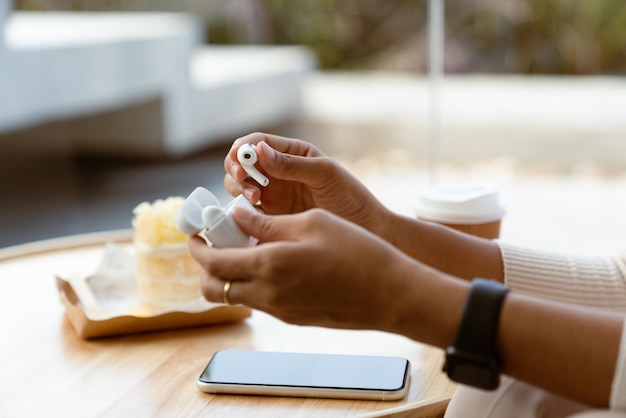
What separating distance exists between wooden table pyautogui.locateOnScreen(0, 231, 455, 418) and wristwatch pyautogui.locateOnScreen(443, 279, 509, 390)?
164mm

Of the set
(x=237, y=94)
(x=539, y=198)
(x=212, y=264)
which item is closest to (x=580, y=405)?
(x=212, y=264)

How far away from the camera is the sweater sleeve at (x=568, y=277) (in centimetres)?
89

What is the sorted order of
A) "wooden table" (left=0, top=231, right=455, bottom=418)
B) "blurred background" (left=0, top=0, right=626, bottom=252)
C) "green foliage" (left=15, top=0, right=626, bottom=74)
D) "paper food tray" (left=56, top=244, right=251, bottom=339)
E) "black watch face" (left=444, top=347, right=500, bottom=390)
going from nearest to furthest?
"black watch face" (left=444, top=347, right=500, bottom=390)
"wooden table" (left=0, top=231, right=455, bottom=418)
"paper food tray" (left=56, top=244, right=251, bottom=339)
"blurred background" (left=0, top=0, right=626, bottom=252)
"green foliage" (left=15, top=0, right=626, bottom=74)

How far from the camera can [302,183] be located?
983mm

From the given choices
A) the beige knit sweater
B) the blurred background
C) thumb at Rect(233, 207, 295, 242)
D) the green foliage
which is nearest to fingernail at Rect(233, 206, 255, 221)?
thumb at Rect(233, 207, 295, 242)

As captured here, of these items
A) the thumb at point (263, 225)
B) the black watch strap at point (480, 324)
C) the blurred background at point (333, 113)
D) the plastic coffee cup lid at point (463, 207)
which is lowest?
the blurred background at point (333, 113)

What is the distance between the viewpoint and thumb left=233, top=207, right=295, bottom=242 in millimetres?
734

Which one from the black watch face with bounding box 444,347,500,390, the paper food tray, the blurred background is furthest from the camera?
the blurred background

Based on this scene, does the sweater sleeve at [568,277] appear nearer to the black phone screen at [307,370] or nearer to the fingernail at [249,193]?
the black phone screen at [307,370]

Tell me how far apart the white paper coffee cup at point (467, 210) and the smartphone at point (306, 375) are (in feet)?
0.76

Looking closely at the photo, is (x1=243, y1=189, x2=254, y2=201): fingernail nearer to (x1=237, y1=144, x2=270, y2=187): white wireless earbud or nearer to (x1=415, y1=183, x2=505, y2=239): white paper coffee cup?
(x1=237, y1=144, x2=270, y2=187): white wireless earbud

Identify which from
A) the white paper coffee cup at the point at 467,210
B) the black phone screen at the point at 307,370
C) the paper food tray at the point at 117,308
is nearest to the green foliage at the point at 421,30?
the white paper coffee cup at the point at 467,210

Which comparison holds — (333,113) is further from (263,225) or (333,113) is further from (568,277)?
(263,225)

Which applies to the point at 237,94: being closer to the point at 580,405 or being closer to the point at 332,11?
the point at 332,11
